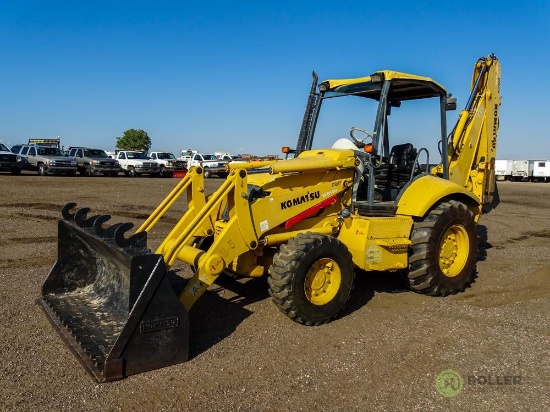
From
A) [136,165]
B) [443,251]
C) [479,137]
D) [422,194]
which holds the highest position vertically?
[479,137]

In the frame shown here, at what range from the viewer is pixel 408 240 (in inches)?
234

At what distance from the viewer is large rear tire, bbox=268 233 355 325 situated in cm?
480

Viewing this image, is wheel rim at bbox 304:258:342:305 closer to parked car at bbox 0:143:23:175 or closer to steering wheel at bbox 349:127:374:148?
steering wheel at bbox 349:127:374:148

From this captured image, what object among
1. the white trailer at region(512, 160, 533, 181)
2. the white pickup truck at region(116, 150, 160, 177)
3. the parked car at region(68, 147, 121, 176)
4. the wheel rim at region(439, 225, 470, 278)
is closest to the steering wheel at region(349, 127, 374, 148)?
the wheel rim at region(439, 225, 470, 278)

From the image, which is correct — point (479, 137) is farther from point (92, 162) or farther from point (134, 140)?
point (134, 140)

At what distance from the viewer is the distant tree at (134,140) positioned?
86750 millimetres

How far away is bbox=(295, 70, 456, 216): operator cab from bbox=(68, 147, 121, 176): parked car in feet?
83.7

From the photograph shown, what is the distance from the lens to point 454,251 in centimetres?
656

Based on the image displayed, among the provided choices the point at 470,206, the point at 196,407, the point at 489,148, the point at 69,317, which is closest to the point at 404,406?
the point at 196,407

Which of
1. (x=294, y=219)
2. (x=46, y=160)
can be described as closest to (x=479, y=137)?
(x=294, y=219)

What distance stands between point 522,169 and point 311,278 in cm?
4679

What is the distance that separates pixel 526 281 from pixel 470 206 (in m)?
1.39

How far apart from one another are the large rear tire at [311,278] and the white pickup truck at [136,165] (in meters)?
28.7

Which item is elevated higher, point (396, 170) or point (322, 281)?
point (396, 170)
